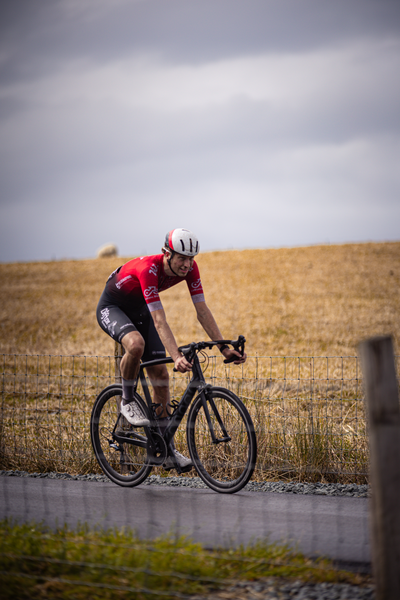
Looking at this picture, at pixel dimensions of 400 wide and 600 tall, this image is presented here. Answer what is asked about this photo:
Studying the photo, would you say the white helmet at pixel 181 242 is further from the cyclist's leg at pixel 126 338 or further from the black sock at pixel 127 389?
the black sock at pixel 127 389

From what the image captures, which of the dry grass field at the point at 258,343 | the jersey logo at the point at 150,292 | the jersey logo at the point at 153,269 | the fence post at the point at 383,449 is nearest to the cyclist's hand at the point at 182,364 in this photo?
the jersey logo at the point at 150,292

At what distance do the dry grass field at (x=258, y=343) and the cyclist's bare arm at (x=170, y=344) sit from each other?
1.44m

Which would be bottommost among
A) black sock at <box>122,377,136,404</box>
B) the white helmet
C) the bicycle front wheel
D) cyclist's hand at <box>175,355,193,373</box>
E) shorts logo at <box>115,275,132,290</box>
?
the bicycle front wheel

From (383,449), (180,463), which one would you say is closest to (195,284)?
(180,463)

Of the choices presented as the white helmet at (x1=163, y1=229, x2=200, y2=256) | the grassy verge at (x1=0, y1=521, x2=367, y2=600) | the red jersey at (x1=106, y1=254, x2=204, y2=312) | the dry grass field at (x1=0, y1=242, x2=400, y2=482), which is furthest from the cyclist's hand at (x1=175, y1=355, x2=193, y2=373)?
the dry grass field at (x1=0, y1=242, x2=400, y2=482)

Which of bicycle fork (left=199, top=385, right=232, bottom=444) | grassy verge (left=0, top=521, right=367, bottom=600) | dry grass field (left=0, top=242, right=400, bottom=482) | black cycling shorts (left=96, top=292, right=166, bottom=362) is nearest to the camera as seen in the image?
grassy verge (left=0, top=521, right=367, bottom=600)

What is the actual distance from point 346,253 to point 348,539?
36.6 m

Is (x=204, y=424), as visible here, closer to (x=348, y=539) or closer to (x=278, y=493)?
(x=278, y=493)

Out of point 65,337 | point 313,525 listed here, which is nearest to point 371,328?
point 65,337

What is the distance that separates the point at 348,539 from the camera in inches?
164

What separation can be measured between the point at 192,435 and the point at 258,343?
45.7 feet

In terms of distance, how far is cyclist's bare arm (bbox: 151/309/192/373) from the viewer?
16.2 ft

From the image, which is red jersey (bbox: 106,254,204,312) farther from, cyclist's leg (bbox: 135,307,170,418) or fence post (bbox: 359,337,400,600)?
fence post (bbox: 359,337,400,600)

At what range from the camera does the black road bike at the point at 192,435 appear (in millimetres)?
5051
